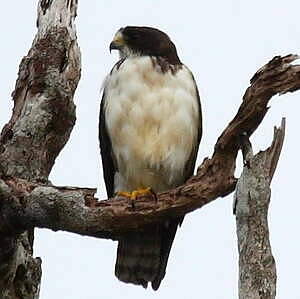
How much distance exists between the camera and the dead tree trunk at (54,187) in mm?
5547

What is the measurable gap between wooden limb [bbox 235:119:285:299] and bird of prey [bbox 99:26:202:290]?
184cm

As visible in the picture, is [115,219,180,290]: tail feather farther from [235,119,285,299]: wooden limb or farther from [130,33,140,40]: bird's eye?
[235,119,285,299]: wooden limb

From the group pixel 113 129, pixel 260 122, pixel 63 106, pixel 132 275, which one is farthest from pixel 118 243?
pixel 260 122

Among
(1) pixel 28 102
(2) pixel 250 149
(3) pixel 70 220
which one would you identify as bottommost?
(3) pixel 70 220

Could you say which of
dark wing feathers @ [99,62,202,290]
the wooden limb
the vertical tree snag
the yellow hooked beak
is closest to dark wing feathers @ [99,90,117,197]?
dark wing feathers @ [99,62,202,290]

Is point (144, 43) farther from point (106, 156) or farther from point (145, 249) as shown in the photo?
point (145, 249)

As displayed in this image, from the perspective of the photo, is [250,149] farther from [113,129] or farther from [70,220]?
[113,129]

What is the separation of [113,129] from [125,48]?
2.48 feet

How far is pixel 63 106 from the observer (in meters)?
6.47

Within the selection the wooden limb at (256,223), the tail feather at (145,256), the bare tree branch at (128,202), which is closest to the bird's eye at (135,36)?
the tail feather at (145,256)

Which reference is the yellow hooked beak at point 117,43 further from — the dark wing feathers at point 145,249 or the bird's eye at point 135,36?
the dark wing feathers at point 145,249

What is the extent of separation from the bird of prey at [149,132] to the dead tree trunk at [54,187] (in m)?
0.76

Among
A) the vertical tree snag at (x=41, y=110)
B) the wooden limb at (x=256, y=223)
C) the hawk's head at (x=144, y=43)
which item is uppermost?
the hawk's head at (x=144, y=43)

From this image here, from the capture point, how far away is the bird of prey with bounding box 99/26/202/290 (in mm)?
7152
